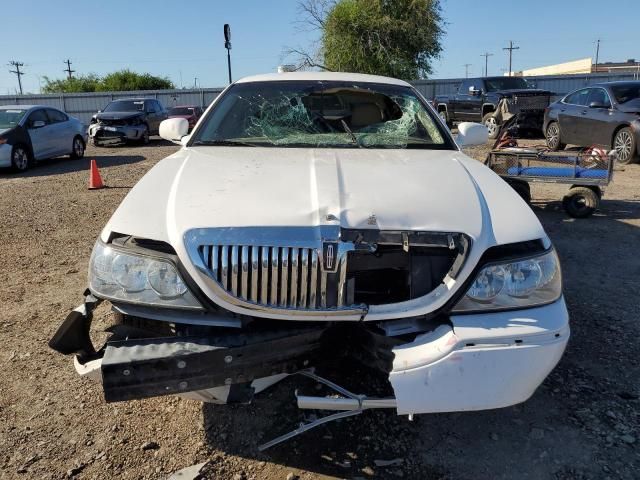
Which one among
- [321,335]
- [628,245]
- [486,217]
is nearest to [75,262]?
[321,335]

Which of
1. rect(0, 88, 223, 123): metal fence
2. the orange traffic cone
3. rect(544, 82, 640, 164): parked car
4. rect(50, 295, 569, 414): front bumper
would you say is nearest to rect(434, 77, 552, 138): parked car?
rect(544, 82, 640, 164): parked car

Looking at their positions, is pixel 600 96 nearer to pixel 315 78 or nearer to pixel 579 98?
pixel 579 98

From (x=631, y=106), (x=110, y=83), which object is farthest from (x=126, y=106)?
(x=110, y=83)

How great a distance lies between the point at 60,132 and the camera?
13.4 meters

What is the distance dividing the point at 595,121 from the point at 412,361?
10606mm

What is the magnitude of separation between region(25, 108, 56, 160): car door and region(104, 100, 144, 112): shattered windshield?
5966 millimetres

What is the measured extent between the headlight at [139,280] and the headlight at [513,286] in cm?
110

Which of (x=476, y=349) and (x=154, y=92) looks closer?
(x=476, y=349)

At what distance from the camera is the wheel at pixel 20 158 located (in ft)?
37.6

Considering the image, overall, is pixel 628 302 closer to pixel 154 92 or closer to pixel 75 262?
pixel 75 262

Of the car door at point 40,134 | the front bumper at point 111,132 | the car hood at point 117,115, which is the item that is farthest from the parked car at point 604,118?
the car hood at point 117,115

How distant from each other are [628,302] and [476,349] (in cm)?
283

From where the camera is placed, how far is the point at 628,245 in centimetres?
578

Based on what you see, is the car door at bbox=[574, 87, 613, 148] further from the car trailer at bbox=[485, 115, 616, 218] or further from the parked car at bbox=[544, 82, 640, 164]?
the car trailer at bbox=[485, 115, 616, 218]
